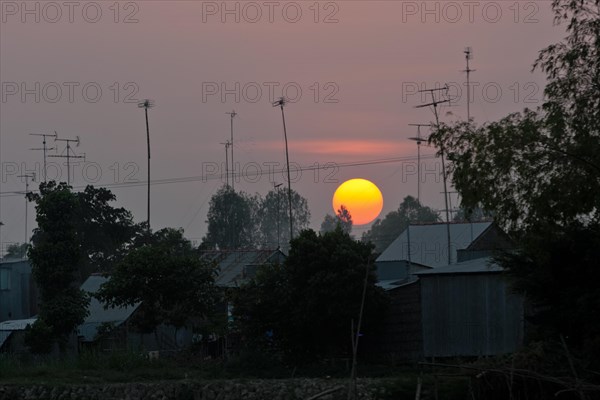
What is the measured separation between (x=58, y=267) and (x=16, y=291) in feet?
45.2

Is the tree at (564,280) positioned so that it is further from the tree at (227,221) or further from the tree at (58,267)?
the tree at (227,221)

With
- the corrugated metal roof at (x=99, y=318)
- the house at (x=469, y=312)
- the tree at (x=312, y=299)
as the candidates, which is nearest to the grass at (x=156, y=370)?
the tree at (x=312, y=299)

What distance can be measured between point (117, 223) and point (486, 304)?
124 feet

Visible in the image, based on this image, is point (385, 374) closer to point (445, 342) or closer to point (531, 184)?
point (445, 342)

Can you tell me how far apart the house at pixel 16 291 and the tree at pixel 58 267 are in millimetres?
11375

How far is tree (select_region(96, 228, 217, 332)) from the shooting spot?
3966 cm

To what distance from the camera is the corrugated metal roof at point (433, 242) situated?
53.9 meters

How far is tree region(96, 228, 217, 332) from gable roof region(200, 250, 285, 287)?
9788 millimetres

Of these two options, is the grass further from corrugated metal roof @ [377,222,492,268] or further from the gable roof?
corrugated metal roof @ [377,222,492,268]

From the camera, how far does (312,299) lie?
110ft

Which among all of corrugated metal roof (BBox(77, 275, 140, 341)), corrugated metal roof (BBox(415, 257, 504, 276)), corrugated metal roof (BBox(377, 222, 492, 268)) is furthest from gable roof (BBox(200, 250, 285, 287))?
corrugated metal roof (BBox(415, 257, 504, 276))

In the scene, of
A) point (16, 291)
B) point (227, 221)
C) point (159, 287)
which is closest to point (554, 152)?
point (159, 287)

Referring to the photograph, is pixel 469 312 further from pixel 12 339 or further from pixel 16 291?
pixel 16 291

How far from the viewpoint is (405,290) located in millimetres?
35188
